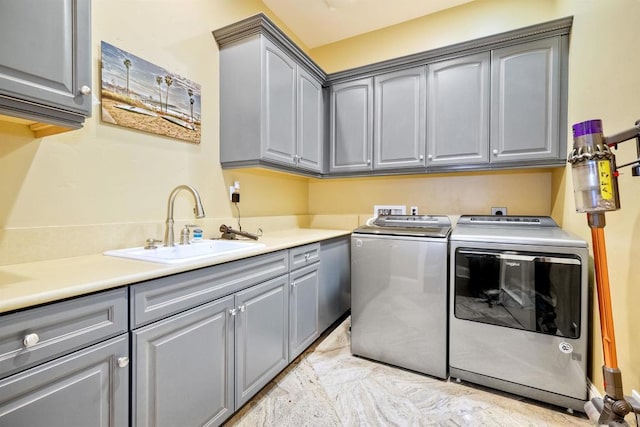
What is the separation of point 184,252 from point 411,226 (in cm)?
172

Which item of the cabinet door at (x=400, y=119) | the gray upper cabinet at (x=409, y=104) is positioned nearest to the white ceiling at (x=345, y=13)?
the gray upper cabinet at (x=409, y=104)

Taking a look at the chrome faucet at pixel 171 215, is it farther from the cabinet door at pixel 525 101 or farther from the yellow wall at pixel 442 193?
the cabinet door at pixel 525 101

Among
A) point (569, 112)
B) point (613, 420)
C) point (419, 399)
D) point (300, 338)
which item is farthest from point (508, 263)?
point (300, 338)

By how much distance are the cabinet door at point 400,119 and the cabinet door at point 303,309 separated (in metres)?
1.18

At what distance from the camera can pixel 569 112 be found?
74.7 inches

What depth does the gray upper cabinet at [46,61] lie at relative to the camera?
86cm

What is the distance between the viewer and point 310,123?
8.35 ft

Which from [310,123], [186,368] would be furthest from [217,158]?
[186,368]

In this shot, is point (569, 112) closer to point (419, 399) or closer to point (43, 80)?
point (419, 399)

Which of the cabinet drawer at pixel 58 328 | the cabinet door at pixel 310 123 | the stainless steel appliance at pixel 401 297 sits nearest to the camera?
the cabinet drawer at pixel 58 328

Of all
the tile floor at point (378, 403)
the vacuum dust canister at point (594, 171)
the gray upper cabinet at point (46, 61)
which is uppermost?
the gray upper cabinet at point (46, 61)

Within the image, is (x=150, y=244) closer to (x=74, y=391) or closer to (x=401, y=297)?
(x=74, y=391)

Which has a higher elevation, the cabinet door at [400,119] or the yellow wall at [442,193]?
the cabinet door at [400,119]

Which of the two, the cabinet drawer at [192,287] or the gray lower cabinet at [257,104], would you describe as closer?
the cabinet drawer at [192,287]
